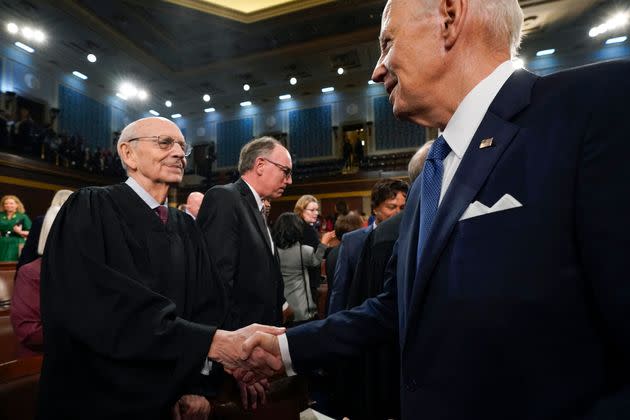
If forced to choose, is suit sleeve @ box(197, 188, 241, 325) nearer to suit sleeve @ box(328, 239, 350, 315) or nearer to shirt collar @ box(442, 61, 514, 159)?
suit sleeve @ box(328, 239, 350, 315)

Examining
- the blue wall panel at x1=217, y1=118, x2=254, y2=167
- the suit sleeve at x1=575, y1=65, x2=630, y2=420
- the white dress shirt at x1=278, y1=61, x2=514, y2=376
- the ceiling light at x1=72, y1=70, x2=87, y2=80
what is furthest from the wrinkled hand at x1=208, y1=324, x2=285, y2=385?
the blue wall panel at x1=217, y1=118, x2=254, y2=167

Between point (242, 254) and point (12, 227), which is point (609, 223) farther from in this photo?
Result: point (12, 227)

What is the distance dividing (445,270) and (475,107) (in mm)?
413

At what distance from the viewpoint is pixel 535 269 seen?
2.45 ft

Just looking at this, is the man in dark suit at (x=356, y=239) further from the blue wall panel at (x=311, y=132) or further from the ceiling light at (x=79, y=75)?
the ceiling light at (x=79, y=75)

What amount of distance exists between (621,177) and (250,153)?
250 centimetres

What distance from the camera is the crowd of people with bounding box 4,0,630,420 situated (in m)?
0.72

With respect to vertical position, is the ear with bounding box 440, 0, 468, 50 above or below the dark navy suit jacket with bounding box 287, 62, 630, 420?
above

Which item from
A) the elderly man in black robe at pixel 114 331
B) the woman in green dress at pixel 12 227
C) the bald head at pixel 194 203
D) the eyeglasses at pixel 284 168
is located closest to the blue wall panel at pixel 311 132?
the woman in green dress at pixel 12 227

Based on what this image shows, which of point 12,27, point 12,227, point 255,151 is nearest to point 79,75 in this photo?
point 12,27

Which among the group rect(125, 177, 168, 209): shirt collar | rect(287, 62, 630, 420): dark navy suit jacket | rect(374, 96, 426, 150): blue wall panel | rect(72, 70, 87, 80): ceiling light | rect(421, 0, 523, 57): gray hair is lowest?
rect(287, 62, 630, 420): dark navy suit jacket

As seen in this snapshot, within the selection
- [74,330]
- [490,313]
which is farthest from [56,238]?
[490,313]

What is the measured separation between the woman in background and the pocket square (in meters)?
3.23

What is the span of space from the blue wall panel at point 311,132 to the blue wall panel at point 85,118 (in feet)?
25.9
